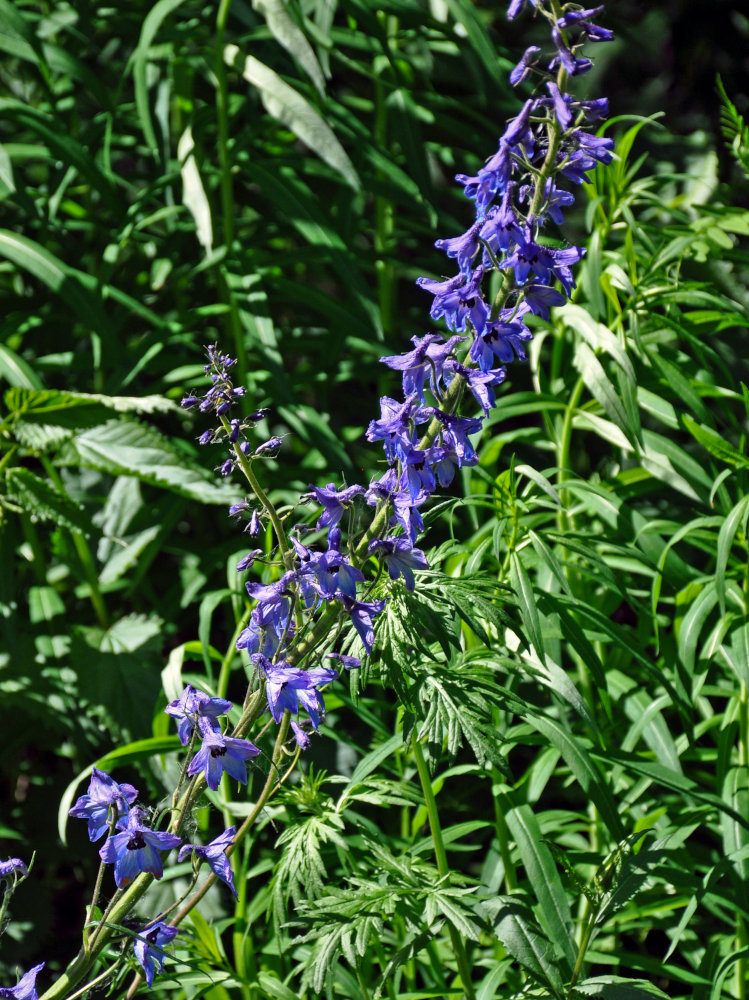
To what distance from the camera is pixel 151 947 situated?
0.59 metres

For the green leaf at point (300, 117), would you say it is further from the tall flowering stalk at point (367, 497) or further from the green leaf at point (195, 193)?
the tall flowering stalk at point (367, 497)

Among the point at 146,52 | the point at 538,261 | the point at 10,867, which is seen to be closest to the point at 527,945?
the point at 10,867

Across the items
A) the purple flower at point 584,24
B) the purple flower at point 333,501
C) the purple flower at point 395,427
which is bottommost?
the purple flower at point 333,501

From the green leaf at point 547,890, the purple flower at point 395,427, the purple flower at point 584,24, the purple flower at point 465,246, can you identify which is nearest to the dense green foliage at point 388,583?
the green leaf at point 547,890

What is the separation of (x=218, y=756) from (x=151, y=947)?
128 millimetres

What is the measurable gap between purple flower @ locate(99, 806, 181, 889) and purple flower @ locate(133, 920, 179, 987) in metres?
0.04

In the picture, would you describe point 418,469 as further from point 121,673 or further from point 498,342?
point 121,673

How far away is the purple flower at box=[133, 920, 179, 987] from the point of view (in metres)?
0.58

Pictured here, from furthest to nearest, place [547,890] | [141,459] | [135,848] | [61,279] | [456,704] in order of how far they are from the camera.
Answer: [61,279] → [141,459] → [547,890] → [456,704] → [135,848]

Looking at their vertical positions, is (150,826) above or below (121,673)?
above

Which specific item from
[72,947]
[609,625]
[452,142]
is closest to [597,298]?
[609,625]

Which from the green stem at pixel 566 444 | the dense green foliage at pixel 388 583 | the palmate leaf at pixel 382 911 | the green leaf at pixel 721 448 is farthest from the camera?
the green stem at pixel 566 444

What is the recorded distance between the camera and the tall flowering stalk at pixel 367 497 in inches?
22.8

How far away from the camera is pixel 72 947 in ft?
4.61
